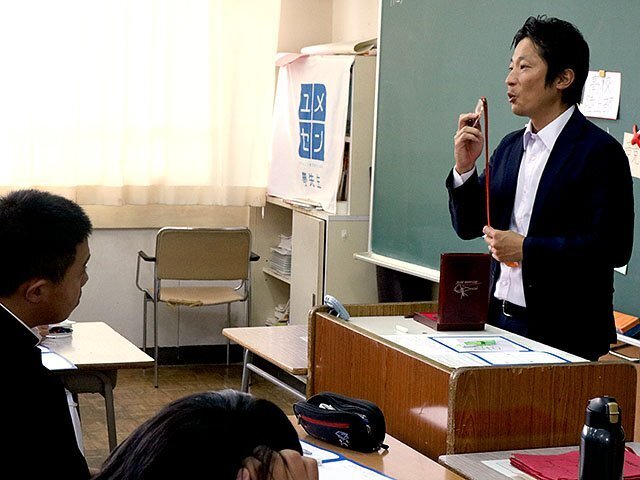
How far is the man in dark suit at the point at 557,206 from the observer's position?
8.50 ft

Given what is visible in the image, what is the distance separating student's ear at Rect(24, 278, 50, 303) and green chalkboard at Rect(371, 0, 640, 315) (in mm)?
2129

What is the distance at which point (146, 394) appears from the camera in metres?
5.70

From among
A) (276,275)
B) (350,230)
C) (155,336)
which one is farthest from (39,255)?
(276,275)

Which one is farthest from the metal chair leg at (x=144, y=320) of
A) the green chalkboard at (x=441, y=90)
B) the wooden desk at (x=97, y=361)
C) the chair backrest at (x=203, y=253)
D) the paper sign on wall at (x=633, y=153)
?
the paper sign on wall at (x=633, y=153)

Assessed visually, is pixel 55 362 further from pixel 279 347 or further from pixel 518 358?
pixel 518 358

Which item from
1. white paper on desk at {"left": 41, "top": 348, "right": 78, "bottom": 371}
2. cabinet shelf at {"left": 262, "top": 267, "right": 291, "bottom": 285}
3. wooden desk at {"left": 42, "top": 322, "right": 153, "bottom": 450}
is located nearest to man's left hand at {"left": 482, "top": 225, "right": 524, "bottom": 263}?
wooden desk at {"left": 42, "top": 322, "right": 153, "bottom": 450}

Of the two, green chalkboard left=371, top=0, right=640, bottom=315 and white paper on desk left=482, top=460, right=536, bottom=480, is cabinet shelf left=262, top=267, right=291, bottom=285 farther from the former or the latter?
white paper on desk left=482, top=460, right=536, bottom=480

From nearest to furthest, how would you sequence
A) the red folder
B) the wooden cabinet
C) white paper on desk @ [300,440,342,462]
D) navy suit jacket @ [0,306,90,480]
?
navy suit jacket @ [0,306,90,480] < the red folder < white paper on desk @ [300,440,342,462] < the wooden cabinet

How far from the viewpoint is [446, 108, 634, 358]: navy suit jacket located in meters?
2.58

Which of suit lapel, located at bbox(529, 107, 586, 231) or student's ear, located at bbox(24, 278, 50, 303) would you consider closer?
student's ear, located at bbox(24, 278, 50, 303)

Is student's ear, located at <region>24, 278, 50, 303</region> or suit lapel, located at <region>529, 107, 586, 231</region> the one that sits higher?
suit lapel, located at <region>529, 107, 586, 231</region>

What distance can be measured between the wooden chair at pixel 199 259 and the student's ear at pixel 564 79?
3282 mm

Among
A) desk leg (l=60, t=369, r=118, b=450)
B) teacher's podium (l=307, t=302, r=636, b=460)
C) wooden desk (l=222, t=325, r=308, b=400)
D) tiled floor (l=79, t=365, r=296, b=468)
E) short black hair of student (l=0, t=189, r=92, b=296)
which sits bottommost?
tiled floor (l=79, t=365, r=296, b=468)

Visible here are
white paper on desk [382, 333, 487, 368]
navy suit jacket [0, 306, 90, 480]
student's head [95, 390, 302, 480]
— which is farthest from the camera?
white paper on desk [382, 333, 487, 368]
